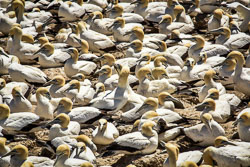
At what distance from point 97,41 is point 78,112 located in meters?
4.10

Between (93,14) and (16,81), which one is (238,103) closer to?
(16,81)

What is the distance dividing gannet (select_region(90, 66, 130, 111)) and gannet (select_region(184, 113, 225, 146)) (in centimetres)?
177

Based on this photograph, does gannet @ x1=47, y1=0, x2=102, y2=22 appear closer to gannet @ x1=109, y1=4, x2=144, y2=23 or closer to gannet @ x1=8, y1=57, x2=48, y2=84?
gannet @ x1=109, y1=4, x2=144, y2=23

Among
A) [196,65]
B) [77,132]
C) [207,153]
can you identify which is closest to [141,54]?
[196,65]

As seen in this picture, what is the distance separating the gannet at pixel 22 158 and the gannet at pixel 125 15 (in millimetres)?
7414

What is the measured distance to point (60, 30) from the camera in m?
16.9

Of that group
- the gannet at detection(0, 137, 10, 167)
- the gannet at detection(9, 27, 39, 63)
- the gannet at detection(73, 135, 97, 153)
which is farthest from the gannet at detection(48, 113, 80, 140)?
the gannet at detection(9, 27, 39, 63)

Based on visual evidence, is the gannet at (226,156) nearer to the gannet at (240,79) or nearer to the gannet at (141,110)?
the gannet at (141,110)

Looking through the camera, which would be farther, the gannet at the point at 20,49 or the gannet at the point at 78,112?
the gannet at the point at 20,49

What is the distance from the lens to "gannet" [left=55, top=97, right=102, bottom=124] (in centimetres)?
1182

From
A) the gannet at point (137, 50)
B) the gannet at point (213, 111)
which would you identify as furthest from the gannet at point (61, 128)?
the gannet at point (137, 50)

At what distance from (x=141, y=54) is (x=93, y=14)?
8.91ft

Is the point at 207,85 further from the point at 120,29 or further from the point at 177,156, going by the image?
the point at 120,29

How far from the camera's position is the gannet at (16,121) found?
1163 centimetres
